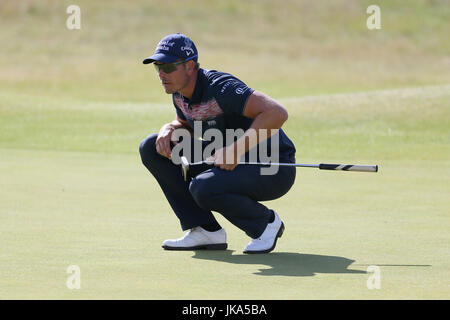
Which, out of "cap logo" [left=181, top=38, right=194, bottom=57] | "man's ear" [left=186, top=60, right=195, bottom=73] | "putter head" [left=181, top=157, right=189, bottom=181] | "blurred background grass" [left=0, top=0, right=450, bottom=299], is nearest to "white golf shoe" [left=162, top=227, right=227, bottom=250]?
"blurred background grass" [left=0, top=0, right=450, bottom=299]

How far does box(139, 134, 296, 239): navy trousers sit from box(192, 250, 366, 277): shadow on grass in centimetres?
23

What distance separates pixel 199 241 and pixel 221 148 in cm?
69

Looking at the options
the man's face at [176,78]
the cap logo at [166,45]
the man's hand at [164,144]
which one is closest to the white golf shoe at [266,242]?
the man's hand at [164,144]

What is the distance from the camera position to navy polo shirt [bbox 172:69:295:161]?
227 inches

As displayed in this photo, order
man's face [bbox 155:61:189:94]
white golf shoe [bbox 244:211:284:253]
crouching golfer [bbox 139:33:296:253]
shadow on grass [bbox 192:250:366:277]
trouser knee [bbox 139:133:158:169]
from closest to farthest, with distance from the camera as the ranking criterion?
shadow on grass [bbox 192:250:366:277], crouching golfer [bbox 139:33:296:253], man's face [bbox 155:61:189:94], white golf shoe [bbox 244:211:284:253], trouser knee [bbox 139:133:158:169]

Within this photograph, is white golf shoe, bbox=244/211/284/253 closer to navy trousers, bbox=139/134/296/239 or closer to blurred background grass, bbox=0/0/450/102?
navy trousers, bbox=139/134/296/239

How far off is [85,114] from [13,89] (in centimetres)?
1519

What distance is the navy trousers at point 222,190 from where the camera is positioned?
5.85 metres

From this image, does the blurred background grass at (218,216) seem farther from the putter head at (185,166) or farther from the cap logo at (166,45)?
the cap logo at (166,45)

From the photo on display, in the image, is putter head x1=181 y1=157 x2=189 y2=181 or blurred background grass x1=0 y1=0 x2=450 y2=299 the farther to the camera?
putter head x1=181 y1=157 x2=189 y2=181

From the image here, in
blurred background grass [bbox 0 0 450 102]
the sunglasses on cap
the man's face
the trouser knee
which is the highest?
blurred background grass [bbox 0 0 450 102]

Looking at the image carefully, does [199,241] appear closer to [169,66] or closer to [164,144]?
[164,144]

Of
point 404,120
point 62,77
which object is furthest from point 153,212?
point 62,77

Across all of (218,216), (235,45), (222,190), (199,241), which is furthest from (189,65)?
(235,45)
